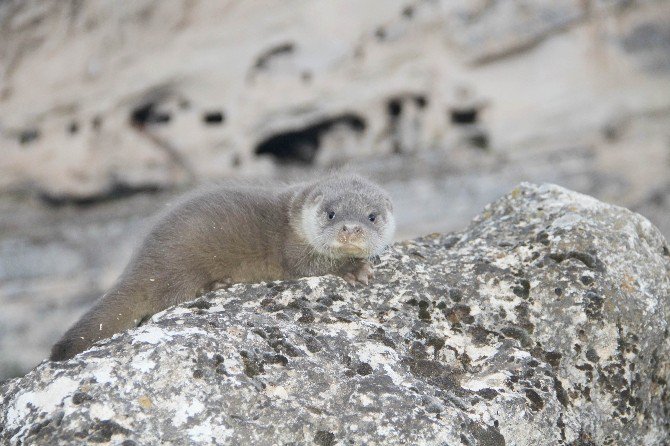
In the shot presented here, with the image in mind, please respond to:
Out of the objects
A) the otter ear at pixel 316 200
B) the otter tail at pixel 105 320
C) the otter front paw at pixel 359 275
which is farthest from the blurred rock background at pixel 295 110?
the otter tail at pixel 105 320

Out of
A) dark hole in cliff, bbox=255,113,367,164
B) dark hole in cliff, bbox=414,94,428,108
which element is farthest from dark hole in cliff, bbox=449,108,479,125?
dark hole in cliff, bbox=255,113,367,164

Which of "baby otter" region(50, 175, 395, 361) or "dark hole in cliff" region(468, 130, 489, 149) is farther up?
"baby otter" region(50, 175, 395, 361)

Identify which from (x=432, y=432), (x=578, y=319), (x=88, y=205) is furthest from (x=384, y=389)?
(x=88, y=205)

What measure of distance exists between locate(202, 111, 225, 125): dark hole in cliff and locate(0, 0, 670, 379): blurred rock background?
17mm

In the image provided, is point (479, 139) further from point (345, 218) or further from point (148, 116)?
point (345, 218)

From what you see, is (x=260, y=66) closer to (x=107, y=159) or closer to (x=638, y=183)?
(x=107, y=159)

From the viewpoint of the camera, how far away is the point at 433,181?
516 inches

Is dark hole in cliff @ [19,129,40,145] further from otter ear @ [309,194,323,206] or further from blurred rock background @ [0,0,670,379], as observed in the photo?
otter ear @ [309,194,323,206]

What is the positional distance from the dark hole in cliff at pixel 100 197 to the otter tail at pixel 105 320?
859 centimetres

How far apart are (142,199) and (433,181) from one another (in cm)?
455

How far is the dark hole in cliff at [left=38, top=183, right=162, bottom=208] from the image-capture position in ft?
41.7

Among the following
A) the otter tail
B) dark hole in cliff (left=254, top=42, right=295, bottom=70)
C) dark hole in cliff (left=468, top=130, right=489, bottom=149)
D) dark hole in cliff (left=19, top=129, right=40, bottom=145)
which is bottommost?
dark hole in cliff (left=468, top=130, right=489, bottom=149)

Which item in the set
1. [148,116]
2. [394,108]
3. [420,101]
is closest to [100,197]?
[148,116]

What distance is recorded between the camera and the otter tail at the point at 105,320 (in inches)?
159
